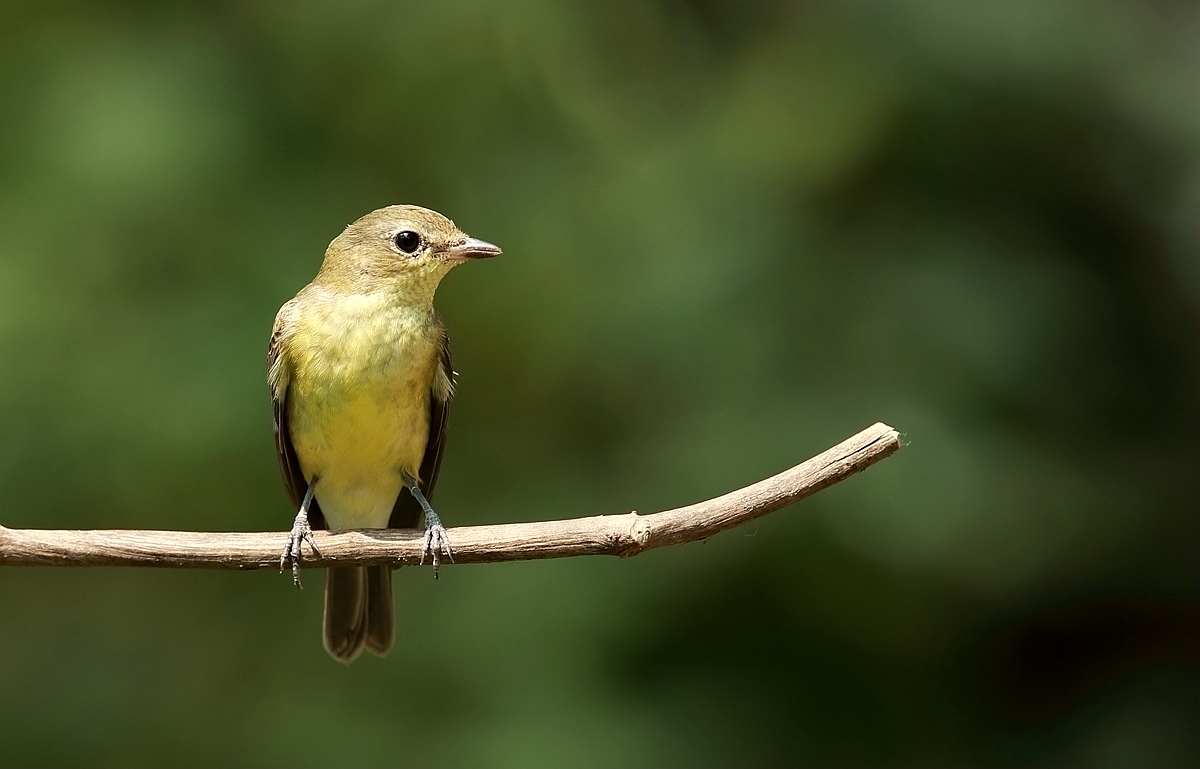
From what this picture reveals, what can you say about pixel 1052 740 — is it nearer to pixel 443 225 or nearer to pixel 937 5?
pixel 937 5

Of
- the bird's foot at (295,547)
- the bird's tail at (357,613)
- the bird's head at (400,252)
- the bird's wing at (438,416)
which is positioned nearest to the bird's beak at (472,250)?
the bird's head at (400,252)

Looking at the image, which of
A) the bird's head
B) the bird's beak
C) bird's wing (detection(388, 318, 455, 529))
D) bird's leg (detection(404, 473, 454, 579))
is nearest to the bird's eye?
the bird's head

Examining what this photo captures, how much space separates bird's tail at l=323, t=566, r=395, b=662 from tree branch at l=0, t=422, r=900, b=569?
118cm

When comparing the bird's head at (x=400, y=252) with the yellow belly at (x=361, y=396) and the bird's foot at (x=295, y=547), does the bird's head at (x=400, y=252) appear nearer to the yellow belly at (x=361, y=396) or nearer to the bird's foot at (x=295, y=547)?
the yellow belly at (x=361, y=396)

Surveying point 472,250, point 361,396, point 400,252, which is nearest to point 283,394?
point 361,396

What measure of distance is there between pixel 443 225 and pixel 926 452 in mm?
2852

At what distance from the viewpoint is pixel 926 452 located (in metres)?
6.46

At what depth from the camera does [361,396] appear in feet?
16.2

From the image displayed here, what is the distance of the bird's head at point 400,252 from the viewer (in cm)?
456

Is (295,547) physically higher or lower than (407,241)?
lower

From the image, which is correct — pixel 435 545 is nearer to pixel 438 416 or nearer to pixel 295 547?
pixel 295 547

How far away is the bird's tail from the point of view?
5.57 metres

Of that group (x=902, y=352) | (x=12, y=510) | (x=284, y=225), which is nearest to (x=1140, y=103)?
(x=902, y=352)

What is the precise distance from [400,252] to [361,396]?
0.58 meters
